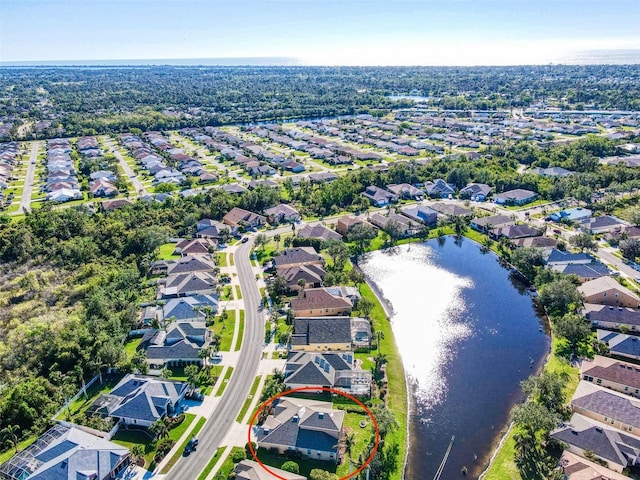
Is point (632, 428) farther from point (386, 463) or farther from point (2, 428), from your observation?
point (2, 428)

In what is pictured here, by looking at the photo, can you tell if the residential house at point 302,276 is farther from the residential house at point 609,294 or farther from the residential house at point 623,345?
the residential house at point 623,345

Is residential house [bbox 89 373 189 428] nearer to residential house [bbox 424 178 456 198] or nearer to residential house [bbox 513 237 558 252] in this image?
residential house [bbox 513 237 558 252]

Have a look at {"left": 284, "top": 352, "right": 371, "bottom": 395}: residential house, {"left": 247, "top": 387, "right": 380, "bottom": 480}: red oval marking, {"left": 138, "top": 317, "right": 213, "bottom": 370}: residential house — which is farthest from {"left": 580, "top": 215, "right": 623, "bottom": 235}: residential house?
{"left": 138, "top": 317, "right": 213, "bottom": 370}: residential house

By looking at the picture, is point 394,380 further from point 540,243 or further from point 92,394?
point 540,243

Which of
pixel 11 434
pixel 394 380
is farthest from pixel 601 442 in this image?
pixel 11 434

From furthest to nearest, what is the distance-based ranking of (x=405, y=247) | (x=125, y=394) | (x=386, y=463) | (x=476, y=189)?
(x=476, y=189), (x=405, y=247), (x=125, y=394), (x=386, y=463)

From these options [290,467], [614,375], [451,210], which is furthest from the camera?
[451,210]

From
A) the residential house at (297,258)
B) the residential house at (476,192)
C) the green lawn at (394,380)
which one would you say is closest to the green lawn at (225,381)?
the green lawn at (394,380)

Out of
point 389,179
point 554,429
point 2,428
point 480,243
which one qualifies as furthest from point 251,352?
point 389,179
